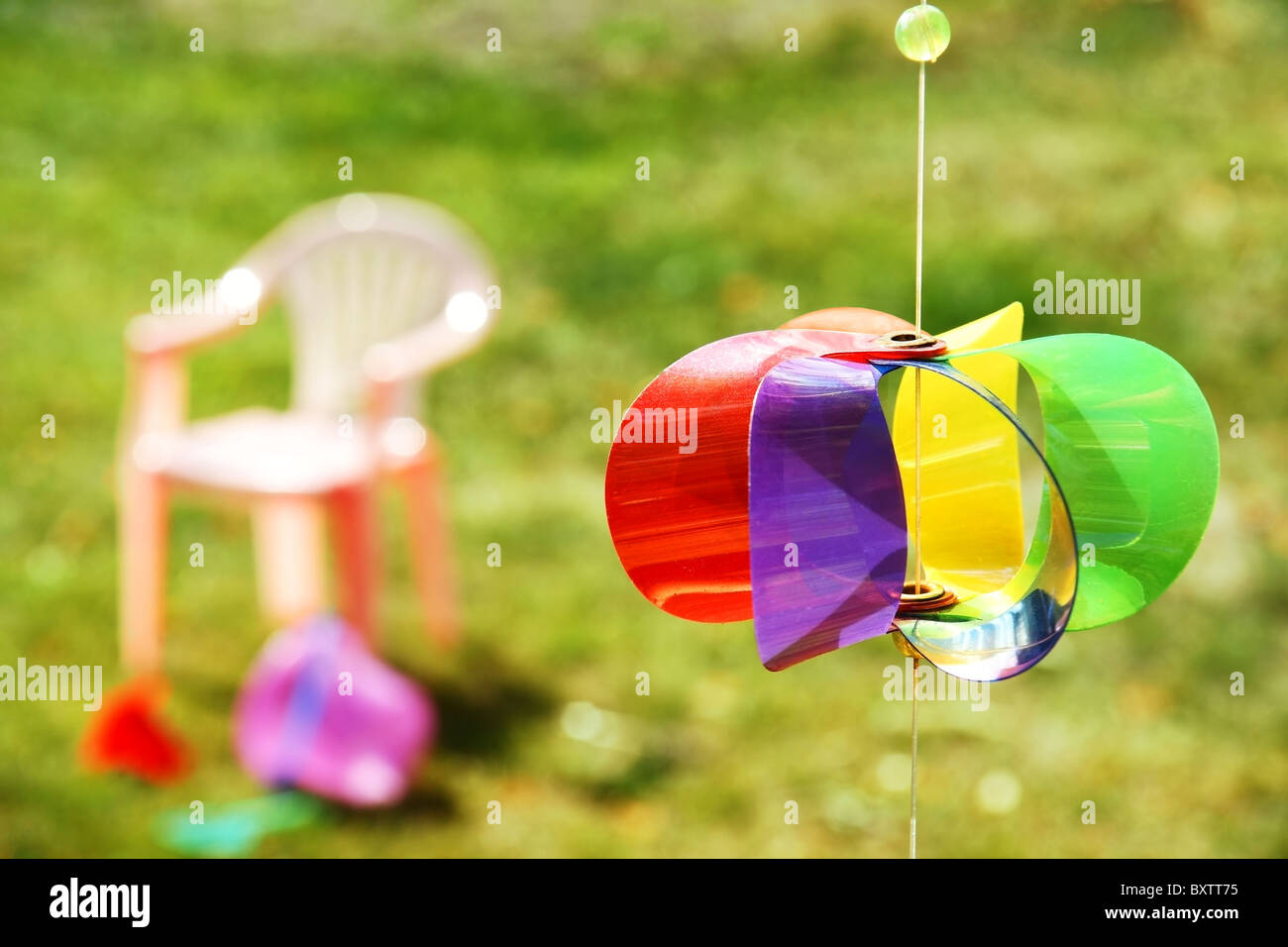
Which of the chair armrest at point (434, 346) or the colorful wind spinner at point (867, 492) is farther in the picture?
the chair armrest at point (434, 346)

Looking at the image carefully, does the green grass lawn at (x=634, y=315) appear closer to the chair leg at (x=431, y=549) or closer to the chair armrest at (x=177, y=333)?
the chair leg at (x=431, y=549)

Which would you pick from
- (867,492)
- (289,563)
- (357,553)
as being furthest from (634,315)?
(867,492)

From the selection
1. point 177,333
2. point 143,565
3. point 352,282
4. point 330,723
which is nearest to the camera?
point 330,723

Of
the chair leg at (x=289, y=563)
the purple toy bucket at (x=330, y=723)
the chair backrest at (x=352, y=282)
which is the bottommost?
the purple toy bucket at (x=330, y=723)

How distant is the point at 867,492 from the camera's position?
1.14 metres

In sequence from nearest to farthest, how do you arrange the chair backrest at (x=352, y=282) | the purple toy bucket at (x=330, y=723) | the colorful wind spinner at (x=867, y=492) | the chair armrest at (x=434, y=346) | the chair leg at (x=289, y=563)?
the colorful wind spinner at (x=867, y=492) < the purple toy bucket at (x=330, y=723) < the chair armrest at (x=434, y=346) < the chair leg at (x=289, y=563) < the chair backrest at (x=352, y=282)

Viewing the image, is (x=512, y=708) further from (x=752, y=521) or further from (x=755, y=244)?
(x=752, y=521)

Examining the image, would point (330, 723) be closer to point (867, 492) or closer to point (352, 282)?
point (352, 282)

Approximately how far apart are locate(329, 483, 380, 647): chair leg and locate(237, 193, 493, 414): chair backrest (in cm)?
65

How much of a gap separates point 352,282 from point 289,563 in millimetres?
739

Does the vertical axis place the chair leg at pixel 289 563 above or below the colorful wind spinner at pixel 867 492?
below

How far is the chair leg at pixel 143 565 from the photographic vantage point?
10.9ft

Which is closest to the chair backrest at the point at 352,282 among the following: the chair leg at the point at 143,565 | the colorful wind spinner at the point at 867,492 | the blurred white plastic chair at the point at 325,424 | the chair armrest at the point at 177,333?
the blurred white plastic chair at the point at 325,424

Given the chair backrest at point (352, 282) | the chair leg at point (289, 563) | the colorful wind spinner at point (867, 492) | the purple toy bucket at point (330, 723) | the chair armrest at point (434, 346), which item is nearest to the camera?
the colorful wind spinner at point (867, 492)
